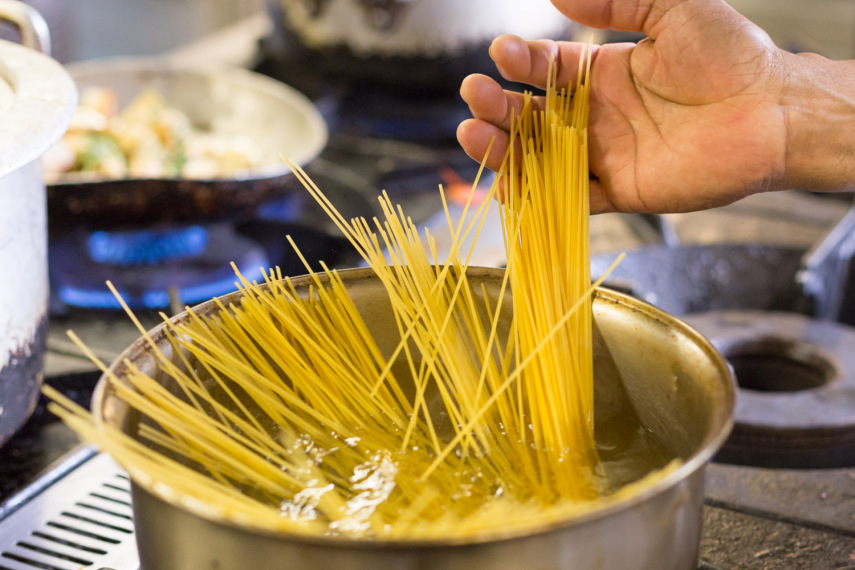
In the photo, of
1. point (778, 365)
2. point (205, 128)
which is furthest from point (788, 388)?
point (205, 128)

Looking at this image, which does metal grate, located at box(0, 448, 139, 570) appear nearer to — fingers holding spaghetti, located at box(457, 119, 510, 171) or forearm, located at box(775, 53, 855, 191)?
fingers holding spaghetti, located at box(457, 119, 510, 171)

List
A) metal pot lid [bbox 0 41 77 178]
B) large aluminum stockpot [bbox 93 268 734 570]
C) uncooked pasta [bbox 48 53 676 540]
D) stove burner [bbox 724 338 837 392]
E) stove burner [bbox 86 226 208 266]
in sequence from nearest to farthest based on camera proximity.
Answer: large aluminum stockpot [bbox 93 268 734 570] < uncooked pasta [bbox 48 53 676 540] < metal pot lid [bbox 0 41 77 178] < stove burner [bbox 724 338 837 392] < stove burner [bbox 86 226 208 266]

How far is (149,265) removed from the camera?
4.35 feet

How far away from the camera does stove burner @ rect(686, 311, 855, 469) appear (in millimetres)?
867

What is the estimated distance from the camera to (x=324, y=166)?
5.48 feet

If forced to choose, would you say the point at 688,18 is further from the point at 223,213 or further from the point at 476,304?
the point at 223,213

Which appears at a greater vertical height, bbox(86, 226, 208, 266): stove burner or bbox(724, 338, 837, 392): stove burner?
bbox(724, 338, 837, 392): stove burner

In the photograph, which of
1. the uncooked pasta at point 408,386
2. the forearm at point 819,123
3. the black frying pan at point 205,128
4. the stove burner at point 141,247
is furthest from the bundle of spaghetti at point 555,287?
the stove burner at point 141,247

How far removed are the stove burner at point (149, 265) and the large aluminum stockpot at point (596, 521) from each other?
2.17 ft

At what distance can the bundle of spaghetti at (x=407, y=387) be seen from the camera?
54 centimetres

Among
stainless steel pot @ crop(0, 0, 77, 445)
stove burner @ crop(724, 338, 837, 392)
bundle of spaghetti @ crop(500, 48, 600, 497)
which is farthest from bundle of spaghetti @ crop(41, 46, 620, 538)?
stove burner @ crop(724, 338, 837, 392)

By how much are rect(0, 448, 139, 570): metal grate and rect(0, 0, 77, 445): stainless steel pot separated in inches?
3.1

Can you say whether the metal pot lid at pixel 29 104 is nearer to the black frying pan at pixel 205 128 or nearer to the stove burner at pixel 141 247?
the black frying pan at pixel 205 128

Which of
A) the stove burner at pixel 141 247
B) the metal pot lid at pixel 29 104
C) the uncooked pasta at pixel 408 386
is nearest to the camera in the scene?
the uncooked pasta at pixel 408 386
